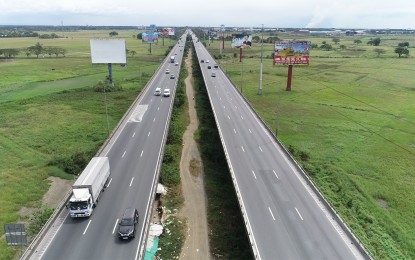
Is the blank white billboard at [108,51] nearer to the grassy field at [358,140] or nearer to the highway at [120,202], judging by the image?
the grassy field at [358,140]

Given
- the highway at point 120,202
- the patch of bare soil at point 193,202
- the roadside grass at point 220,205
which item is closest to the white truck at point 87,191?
the highway at point 120,202

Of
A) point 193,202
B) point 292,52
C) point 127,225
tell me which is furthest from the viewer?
point 292,52

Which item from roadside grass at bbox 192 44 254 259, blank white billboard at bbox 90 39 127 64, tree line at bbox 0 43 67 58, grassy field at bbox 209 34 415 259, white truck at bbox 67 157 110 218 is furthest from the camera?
tree line at bbox 0 43 67 58

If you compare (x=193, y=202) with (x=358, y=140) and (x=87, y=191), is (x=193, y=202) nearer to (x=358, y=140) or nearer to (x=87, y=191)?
(x=87, y=191)

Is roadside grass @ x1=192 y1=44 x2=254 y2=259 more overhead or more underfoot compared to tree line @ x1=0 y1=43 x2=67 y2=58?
more underfoot

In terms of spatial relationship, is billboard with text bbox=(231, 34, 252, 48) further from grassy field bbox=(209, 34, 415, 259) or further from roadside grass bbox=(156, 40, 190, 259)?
roadside grass bbox=(156, 40, 190, 259)

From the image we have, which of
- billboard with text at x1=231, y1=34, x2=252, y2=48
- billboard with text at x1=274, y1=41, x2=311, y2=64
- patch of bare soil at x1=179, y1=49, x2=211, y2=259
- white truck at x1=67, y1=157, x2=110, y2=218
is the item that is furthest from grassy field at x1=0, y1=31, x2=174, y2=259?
billboard with text at x1=274, y1=41, x2=311, y2=64

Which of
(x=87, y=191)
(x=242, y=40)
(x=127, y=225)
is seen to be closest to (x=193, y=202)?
(x=127, y=225)
